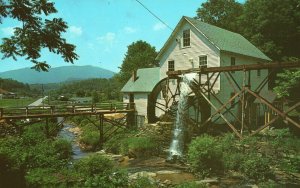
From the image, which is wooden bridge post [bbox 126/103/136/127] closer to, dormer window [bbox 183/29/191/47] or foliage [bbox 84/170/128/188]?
dormer window [bbox 183/29/191/47]

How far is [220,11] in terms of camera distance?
47.2 metres

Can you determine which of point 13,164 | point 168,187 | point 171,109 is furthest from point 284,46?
point 13,164

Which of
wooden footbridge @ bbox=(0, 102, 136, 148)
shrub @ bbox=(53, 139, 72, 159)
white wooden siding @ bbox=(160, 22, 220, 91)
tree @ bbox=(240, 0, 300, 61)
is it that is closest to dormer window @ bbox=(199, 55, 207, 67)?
white wooden siding @ bbox=(160, 22, 220, 91)

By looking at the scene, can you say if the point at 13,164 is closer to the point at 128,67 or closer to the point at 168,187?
the point at 168,187

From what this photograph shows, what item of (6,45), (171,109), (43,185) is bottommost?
(43,185)

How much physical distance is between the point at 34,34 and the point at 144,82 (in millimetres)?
25515

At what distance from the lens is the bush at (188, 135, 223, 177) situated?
46.8 ft

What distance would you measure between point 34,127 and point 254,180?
2527cm

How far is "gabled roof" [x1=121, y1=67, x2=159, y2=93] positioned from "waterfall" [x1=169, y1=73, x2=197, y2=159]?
1003 cm

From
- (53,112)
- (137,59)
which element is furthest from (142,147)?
(137,59)

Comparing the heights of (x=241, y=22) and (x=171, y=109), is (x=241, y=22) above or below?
above

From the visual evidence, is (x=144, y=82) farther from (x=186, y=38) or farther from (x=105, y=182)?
(x=105, y=182)

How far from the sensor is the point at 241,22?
3603 centimetres

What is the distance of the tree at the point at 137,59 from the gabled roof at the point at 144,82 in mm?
17373
